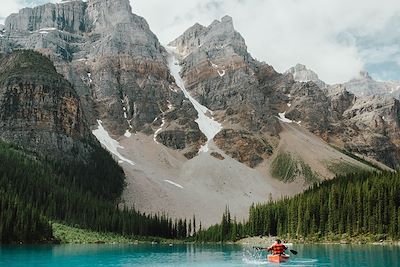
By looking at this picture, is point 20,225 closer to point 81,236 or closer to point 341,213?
point 81,236

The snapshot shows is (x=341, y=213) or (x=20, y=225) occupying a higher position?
(x=341, y=213)

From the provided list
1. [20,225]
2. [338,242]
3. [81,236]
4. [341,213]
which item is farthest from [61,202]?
[338,242]

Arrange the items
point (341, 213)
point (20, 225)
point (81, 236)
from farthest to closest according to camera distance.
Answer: point (81, 236), point (341, 213), point (20, 225)

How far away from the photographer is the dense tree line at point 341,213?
116 metres

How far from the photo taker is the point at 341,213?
411 feet

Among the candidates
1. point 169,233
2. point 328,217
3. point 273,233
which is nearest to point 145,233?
point 169,233

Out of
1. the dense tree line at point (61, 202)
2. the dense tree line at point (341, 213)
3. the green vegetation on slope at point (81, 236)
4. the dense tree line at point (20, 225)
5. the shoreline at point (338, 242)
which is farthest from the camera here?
the dense tree line at point (61, 202)

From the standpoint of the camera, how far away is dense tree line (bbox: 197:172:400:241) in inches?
4560

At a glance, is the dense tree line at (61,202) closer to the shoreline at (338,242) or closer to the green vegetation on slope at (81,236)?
the green vegetation on slope at (81,236)

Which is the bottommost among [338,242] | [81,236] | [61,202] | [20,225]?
[338,242]

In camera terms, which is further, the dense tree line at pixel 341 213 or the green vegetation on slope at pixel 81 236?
the green vegetation on slope at pixel 81 236

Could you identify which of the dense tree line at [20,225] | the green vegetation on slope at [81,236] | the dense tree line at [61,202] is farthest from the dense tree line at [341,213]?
the dense tree line at [20,225]

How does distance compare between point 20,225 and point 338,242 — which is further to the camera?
point 20,225

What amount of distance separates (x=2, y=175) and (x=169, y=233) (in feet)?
205
